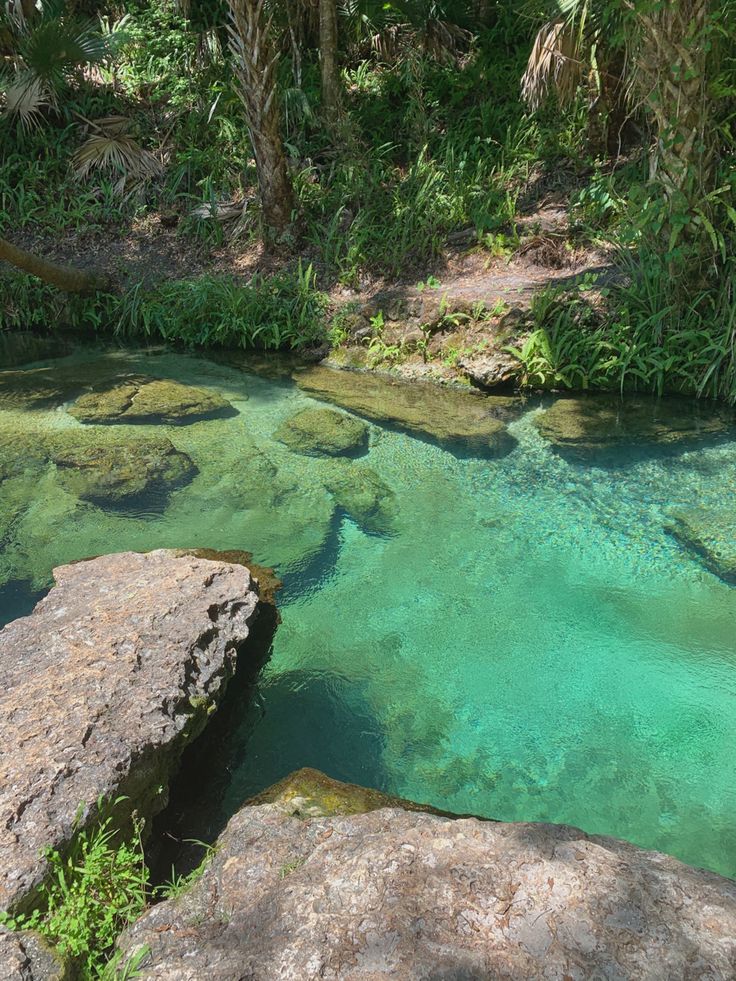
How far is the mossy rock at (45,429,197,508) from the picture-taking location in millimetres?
5629

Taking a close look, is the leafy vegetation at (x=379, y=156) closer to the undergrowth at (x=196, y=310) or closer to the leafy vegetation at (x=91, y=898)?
the undergrowth at (x=196, y=310)

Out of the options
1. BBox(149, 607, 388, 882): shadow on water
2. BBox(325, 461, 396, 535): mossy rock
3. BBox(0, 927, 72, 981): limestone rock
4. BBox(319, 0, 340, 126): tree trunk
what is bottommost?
BBox(149, 607, 388, 882): shadow on water

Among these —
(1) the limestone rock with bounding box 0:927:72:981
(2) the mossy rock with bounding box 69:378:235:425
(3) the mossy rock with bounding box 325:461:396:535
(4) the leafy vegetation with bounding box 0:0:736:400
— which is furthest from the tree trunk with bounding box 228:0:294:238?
(1) the limestone rock with bounding box 0:927:72:981

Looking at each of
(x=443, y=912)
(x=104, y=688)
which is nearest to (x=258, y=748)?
(x=104, y=688)

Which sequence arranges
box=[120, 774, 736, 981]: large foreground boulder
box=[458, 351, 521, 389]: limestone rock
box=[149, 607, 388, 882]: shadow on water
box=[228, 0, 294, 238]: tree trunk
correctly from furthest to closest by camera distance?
box=[228, 0, 294, 238]: tree trunk
box=[458, 351, 521, 389]: limestone rock
box=[149, 607, 388, 882]: shadow on water
box=[120, 774, 736, 981]: large foreground boulder

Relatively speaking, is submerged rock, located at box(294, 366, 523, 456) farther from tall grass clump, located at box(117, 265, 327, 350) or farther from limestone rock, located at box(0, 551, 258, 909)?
limestone rock, located at box(0, 551, 258, 909)

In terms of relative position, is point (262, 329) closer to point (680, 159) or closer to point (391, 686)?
point (680, 159)

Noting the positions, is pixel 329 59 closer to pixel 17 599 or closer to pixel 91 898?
pixel 17 599

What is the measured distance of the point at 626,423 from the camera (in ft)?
21.0

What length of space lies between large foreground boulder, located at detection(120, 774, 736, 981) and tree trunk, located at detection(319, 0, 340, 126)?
9.88 meters

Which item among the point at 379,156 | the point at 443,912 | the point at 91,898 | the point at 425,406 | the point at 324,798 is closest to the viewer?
the point at 443,912

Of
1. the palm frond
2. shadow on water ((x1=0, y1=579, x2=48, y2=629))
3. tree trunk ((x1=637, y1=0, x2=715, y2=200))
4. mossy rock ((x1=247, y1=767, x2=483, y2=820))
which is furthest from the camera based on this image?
the palm frond

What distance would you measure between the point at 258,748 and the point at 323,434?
3.36 m

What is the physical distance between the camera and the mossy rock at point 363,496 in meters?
5.26
